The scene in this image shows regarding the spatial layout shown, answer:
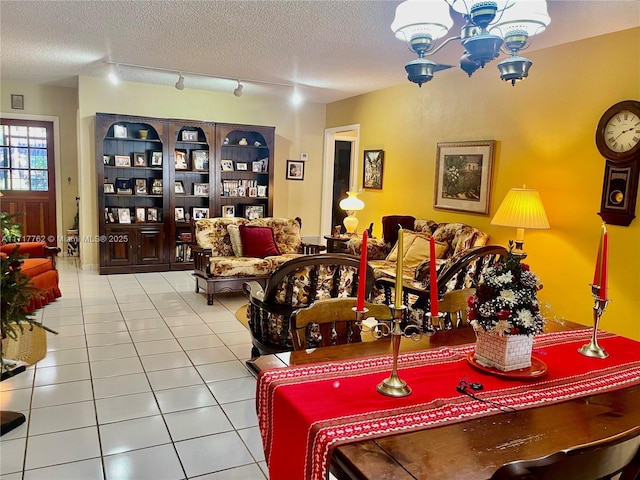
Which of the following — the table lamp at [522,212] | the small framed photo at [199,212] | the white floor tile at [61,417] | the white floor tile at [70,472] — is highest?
the table lamp at [522,212]

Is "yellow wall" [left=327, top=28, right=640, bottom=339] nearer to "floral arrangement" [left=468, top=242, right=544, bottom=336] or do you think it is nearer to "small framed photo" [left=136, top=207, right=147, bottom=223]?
"floral arrangement" [left=468, top=242, right=544, bottom=336]

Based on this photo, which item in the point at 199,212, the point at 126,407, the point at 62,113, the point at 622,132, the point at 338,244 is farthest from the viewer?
the point at 62,113

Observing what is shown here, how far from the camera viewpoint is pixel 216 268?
207 inches

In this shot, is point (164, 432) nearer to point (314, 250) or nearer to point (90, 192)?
point (314, 250)

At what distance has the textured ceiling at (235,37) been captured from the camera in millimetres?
3551

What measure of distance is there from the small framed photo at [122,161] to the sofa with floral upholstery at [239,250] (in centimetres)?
174

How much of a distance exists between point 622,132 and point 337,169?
601 cm

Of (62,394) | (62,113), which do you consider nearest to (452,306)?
(62,394)

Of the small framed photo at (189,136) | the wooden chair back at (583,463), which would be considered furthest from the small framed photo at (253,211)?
the wooden chair back at (583,463)

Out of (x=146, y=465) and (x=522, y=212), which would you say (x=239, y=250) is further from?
(x=146, y=465)

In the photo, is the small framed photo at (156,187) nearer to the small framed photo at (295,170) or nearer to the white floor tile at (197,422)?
the small framed photo at (295,170)

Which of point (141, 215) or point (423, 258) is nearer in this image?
point (423, 258)

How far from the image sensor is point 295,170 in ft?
26.2

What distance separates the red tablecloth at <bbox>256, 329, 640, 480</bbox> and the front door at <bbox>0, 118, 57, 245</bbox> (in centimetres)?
735
